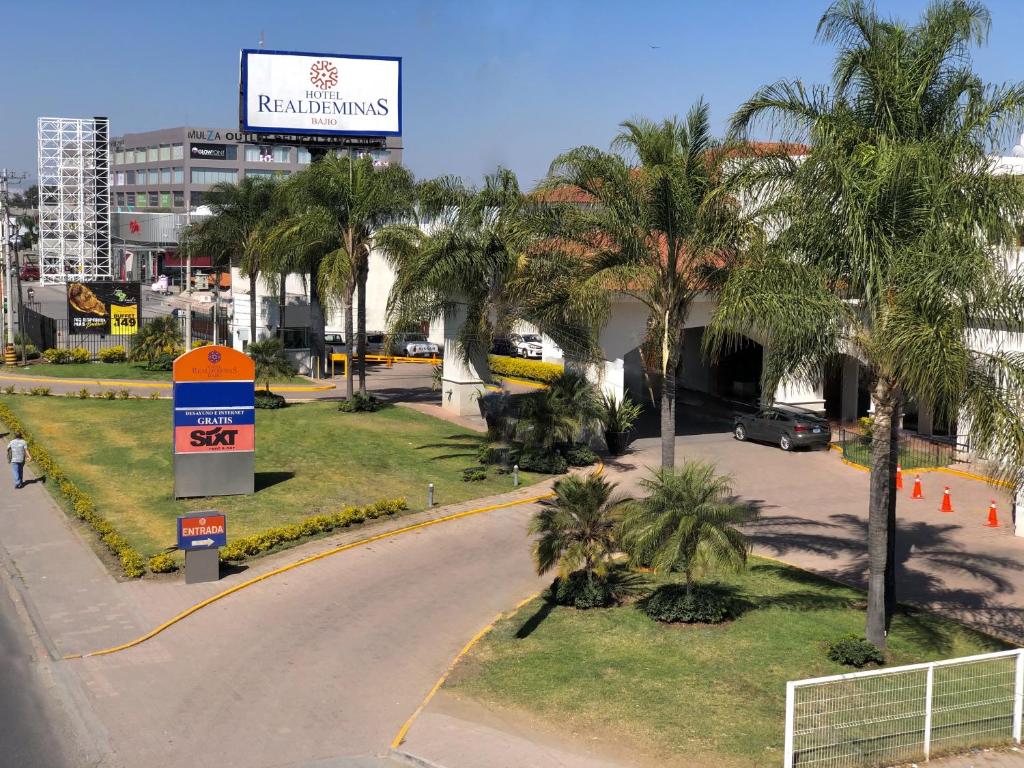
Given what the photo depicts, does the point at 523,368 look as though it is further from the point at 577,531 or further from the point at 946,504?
the point at 577,531

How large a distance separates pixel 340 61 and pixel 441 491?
1613 inches

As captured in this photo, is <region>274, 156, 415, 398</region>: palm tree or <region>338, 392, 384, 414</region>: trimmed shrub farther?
<region>338, 392, 384, 414</region>: trimmed shrub

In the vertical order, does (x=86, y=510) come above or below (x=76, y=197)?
below

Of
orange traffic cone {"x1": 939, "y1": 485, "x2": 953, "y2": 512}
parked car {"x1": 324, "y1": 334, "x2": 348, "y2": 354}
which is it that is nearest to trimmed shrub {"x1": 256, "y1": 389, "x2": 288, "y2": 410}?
parked car {"x1": 324, "y1": 334, "x2": 348, "y2": 354}

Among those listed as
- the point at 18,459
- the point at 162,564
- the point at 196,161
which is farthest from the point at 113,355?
the point at 196,161

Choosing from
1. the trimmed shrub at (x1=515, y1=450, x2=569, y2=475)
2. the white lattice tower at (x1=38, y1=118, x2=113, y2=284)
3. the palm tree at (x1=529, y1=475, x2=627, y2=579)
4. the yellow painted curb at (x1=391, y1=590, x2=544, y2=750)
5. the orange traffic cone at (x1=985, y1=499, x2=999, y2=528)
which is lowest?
the yellow painted curb at (x1=391, y1=590, x2=544, y2=750)

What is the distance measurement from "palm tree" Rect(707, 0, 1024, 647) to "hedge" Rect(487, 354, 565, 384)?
3093cm

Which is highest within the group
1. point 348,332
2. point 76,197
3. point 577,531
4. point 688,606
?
point 76,197

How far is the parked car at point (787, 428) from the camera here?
33281 millimetres

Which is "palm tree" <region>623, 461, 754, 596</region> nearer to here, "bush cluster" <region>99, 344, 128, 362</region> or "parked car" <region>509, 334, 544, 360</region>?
"parked car" <region>509, 334, 544, 360</region>

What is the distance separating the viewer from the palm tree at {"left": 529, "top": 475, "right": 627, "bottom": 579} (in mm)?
17609

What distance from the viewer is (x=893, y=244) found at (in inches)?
588

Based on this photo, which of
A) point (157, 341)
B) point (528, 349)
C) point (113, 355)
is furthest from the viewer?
point (528, 349)

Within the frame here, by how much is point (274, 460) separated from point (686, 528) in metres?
16.3
